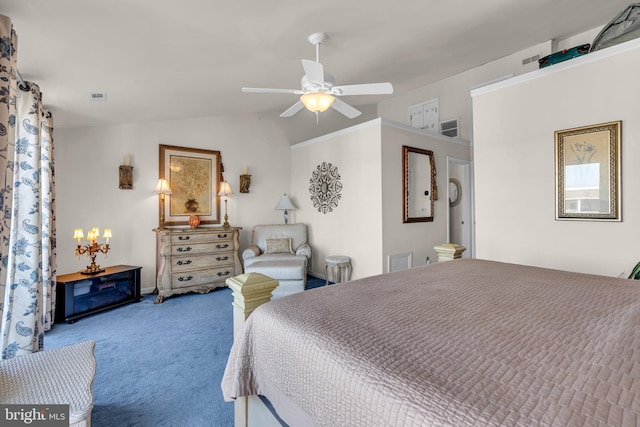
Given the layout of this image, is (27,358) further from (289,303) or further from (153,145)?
(153,145)

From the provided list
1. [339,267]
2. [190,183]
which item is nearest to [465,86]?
[339,267]

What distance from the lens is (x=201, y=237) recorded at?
13.2 ft

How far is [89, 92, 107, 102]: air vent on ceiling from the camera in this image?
8.94 ft

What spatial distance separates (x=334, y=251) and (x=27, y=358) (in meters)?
3.61

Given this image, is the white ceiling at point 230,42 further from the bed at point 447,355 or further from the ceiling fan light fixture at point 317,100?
the bed at point 447,355

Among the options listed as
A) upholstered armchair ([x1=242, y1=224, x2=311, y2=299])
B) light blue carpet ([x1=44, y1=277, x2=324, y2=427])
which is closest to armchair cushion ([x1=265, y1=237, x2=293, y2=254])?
upholstered armchair ([x1=242, y1=224, x2=311, y2=299])

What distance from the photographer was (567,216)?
7.91 feet

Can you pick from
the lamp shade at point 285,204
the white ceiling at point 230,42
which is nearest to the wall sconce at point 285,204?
the lamp shade at point 285,204

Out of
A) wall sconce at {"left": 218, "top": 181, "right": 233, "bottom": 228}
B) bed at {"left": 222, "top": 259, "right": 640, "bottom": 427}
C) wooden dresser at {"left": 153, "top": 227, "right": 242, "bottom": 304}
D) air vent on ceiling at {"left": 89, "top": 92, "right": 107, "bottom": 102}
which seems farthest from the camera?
wall sconce at {"left": 218, "top": 181, "right": 233, "bottom": 228}

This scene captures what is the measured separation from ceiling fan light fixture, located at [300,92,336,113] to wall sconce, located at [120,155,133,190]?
2747 millimetres

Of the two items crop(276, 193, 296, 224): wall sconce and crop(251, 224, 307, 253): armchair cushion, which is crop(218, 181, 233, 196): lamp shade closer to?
crop(251, 224, 307, 253): armchair cushion

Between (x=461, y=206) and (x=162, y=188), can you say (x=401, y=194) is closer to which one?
(x=461, y=206)

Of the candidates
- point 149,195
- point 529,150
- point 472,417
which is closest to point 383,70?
point 529,150

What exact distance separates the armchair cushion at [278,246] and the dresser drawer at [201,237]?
0.60m
